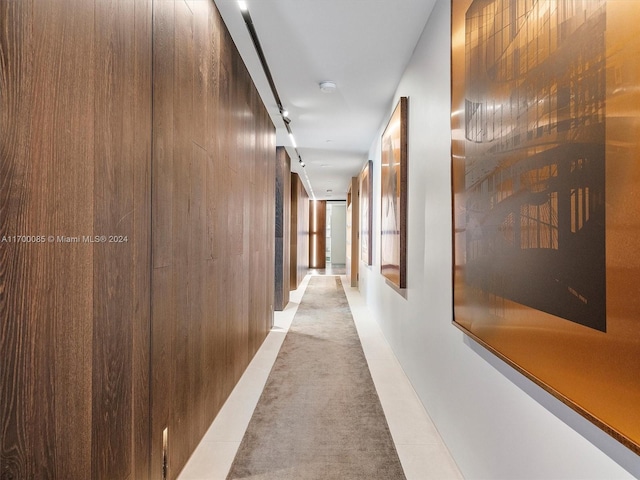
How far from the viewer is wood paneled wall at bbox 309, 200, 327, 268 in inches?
619

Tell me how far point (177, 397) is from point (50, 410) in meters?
1.00

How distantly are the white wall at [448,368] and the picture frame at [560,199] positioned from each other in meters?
0.15

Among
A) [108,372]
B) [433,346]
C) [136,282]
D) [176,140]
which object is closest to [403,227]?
[433,346]

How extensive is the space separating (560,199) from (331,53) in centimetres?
274

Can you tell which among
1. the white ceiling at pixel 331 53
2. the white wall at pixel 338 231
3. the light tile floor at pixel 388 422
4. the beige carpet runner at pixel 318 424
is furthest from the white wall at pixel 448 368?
the white wall at pixel 338 231

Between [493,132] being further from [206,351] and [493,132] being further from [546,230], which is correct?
[206,351]

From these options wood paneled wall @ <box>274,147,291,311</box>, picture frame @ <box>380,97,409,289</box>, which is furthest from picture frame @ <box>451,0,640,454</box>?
wood paneled wall @ <box>274,147,291,311</box>

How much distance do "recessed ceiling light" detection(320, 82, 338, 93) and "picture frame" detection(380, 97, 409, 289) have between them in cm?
70

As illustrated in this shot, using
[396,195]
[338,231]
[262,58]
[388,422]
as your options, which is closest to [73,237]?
[388,422]

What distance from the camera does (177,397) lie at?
2033 millimetres

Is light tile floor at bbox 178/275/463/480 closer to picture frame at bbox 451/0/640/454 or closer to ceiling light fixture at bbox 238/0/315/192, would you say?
picture frame at bbox 451/0/640/454

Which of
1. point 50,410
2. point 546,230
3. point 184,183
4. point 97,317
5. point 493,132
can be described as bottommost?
point 50,410

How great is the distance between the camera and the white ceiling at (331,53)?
266cm

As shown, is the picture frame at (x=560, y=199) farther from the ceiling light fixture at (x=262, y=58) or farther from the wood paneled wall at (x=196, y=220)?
the ceiling light fixture at (x=262, y=58)
